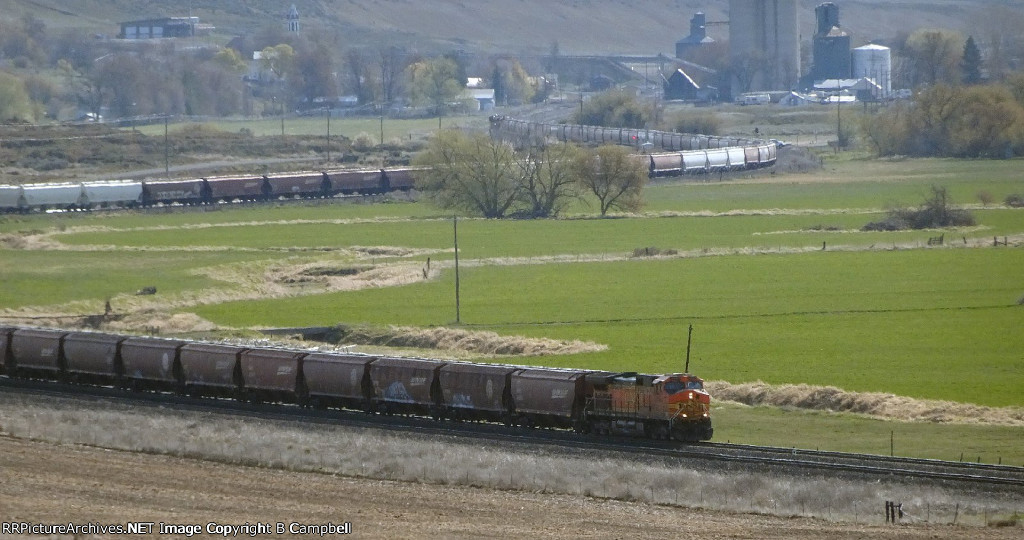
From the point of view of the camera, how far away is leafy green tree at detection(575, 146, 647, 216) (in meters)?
120

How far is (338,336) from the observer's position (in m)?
62.6

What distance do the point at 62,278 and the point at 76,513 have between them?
53930 mm

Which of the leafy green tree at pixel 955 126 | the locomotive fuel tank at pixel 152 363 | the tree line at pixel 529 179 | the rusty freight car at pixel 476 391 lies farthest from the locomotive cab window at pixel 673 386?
the leafy green tree at pixel 955 126

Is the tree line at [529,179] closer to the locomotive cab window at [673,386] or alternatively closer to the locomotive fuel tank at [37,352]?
the locomotive fuel tank at [37,352]

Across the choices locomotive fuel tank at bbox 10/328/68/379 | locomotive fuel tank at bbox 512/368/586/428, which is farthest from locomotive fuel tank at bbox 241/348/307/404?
locomotive fuel tank at bbox 10/328/68/379

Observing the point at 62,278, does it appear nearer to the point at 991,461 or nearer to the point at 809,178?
the point at 991,461

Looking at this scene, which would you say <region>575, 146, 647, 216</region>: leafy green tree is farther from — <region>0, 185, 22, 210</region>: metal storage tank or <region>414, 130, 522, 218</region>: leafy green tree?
<region>0, 185, 22, 210</region>: metal storage tank

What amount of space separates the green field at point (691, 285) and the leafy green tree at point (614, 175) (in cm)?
260

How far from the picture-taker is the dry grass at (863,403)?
139 ft

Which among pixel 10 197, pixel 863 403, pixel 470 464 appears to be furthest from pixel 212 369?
pixel 10 197

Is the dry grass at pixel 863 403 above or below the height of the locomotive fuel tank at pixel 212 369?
below

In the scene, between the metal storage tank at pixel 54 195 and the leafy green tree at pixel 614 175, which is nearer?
the metal storage tank at pixel 54 195

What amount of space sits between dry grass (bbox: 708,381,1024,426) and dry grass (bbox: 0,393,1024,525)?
11.1m

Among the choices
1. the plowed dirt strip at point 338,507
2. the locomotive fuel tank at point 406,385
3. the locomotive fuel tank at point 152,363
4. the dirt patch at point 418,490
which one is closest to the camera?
the plowed dirt strip at point 338,507
